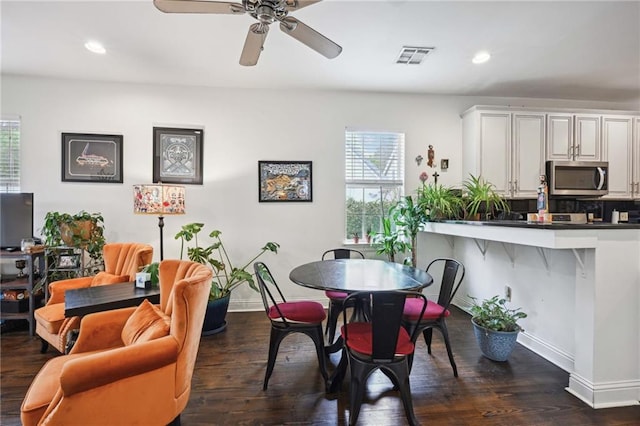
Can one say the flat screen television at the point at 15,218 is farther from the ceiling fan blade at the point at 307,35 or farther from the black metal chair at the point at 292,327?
the ceiling fan blade at the point at 307,35

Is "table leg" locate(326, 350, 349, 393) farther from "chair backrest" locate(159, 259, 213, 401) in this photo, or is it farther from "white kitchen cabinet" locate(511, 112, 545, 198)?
"white kitchen cabinet" locate(511, 112, 545, 198)

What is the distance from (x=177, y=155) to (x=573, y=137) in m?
4.85

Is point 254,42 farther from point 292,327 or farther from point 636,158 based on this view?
→ point 636,158

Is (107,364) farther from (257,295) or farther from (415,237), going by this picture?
(415,237)

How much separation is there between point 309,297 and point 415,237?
59.2 inches

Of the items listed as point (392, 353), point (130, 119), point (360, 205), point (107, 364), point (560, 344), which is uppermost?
point (130, 119)

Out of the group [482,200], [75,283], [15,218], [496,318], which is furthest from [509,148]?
[15,218]

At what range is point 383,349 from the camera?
5.34 ft

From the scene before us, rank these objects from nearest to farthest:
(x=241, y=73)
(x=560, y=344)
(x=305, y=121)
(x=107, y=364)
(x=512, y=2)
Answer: (x=107, y=364)
(x=512, y=2)
(x=560, y=344)
(x=241, y=73)
(x=305, y=121)

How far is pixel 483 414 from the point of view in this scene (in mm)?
1781

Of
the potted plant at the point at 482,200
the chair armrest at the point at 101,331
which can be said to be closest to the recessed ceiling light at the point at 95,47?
the chair armrest at the point at 101,331

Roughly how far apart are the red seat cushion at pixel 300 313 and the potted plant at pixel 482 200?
88.5 inches

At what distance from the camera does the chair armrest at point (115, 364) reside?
122 centimetres

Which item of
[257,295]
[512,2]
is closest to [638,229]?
[512,2]
